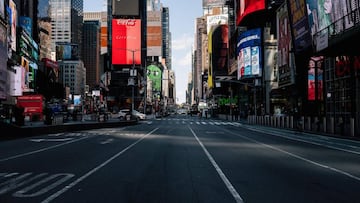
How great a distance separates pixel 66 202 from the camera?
7582 mm

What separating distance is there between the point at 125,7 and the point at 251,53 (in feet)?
328

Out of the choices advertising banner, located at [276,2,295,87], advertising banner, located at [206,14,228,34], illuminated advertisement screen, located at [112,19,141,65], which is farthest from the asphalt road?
advertising banner, located at [206,14,228,34]

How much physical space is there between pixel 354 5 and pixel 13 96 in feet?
210

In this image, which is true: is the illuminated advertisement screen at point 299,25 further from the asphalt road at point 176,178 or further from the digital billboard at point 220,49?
the digital billboard at point 220,49

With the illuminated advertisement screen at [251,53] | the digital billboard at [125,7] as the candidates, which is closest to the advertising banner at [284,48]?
the illuminated advertisement screen at [251,53]

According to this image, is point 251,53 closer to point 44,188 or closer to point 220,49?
point 220,49

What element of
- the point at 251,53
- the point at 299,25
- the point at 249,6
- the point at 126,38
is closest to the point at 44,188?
the point at 299,25

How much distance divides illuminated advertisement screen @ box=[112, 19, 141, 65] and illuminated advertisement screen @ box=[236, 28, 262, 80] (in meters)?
82.9

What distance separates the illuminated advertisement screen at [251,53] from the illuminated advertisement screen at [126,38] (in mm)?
82851

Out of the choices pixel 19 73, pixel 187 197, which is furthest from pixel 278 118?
pixel 19 73

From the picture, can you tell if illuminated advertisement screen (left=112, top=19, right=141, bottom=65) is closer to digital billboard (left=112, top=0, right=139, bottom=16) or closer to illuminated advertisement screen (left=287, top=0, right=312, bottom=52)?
digital billboard (left=112, top=0, right=139, bottom=16)

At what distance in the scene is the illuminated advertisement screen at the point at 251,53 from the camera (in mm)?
90938

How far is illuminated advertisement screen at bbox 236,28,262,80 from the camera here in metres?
90.9

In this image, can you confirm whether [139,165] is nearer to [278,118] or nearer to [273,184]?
[273,184]
